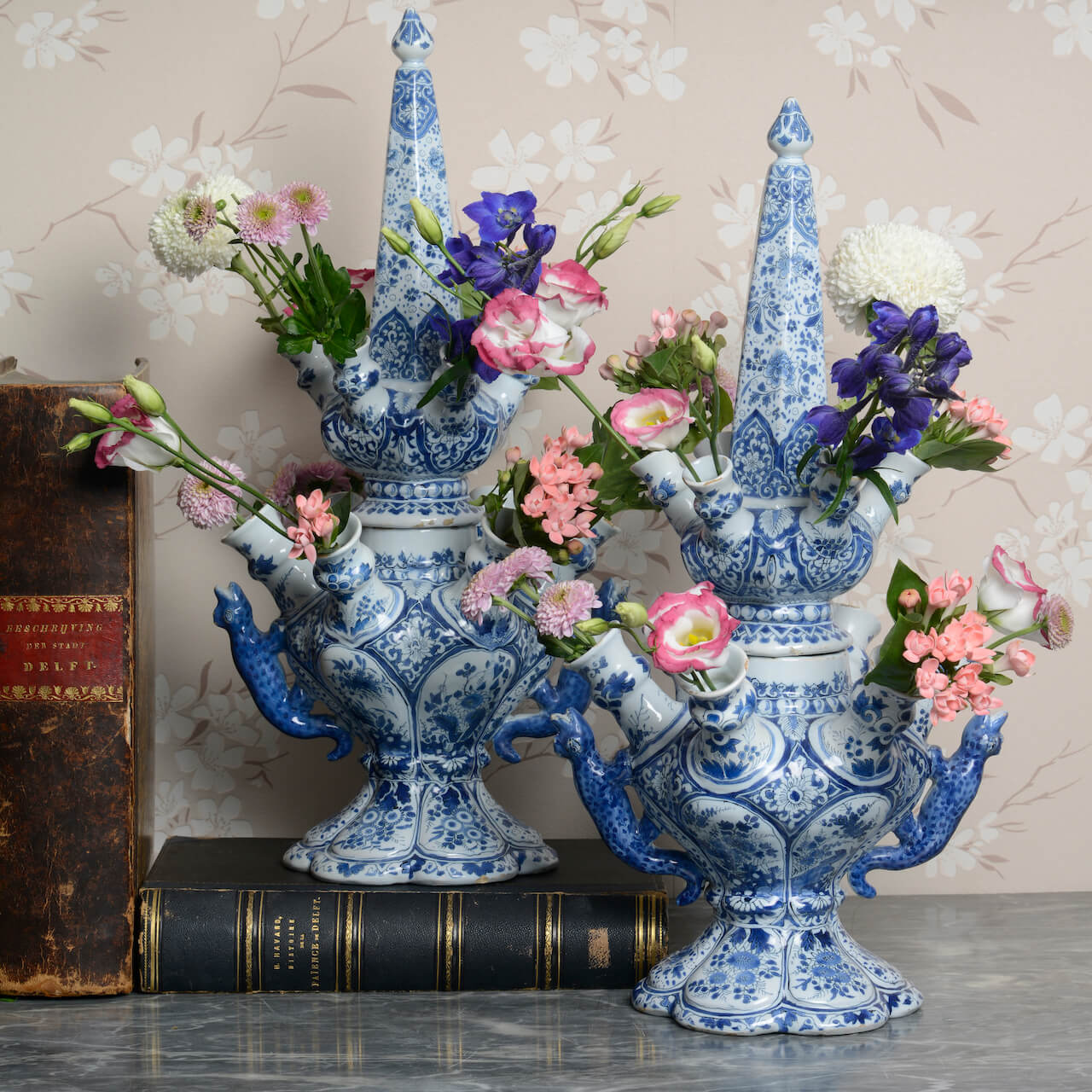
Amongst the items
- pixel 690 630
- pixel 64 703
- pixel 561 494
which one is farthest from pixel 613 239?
pixel 64 703

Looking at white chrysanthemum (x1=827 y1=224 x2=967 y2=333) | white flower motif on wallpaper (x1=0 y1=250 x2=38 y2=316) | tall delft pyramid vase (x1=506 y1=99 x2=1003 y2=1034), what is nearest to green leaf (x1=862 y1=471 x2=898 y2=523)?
tall delft pyramid vase (x1=506 y1=99 x2=1003 y2=1034)

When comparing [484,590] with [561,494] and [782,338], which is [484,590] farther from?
[782,338]

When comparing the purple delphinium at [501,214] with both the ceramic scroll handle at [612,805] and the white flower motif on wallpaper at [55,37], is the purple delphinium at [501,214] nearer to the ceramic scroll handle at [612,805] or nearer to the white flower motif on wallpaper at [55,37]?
the ceramic scroll handle at [612,805]

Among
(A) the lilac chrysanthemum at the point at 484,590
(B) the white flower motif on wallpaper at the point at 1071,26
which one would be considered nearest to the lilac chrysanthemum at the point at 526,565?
(A) the lilac chrysanthemum at the point at 484,590

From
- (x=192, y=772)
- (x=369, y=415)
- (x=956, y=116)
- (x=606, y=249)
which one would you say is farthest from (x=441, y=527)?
(x=956, y=116)

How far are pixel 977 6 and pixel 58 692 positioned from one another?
957mm

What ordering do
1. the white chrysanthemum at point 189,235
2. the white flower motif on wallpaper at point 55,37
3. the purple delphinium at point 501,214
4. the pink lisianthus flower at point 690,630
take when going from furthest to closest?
the white flower motif on wallpaper at point 55,37 < the white chrysanthemum at point 189,235 < the purple delphinium at point 501,214 < the pink lisianthus flower at point 690,630

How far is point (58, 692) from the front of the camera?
37.9 inches

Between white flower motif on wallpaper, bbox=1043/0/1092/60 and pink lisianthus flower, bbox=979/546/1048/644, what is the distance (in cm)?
59

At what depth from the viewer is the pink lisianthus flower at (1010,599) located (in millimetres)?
870

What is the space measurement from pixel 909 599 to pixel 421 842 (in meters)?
0.42

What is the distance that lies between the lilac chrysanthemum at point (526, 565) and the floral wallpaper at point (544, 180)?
0.33m

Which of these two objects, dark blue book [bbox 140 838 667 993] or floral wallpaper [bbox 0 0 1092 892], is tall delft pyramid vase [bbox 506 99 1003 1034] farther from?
floral wallpaper [bbox 0 0 1092 892]

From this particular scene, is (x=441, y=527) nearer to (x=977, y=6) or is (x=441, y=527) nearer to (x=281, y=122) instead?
(x=281, y=122)
